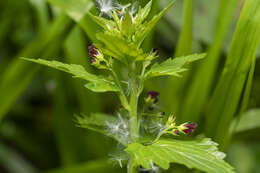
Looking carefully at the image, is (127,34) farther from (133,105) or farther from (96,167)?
(96,167)

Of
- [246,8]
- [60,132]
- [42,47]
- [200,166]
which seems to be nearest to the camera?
[200,166]

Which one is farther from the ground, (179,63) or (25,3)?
(25,3)

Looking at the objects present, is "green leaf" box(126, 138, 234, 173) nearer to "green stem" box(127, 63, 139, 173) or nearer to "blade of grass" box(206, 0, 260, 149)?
"green stem" box(127, 63, 139, 173)

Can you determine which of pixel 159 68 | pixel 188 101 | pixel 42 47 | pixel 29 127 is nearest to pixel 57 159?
pixel 29 127

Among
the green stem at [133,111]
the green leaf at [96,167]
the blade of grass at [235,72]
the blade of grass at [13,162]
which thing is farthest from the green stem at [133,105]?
the blade of grass at [13,162]

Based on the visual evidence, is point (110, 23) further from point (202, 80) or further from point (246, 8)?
point (202, 80)

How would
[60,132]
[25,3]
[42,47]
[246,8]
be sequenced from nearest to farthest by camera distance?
[246,8], [42,47], [60,132], [25,3]

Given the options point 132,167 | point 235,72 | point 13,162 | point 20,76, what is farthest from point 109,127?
point 13,162
